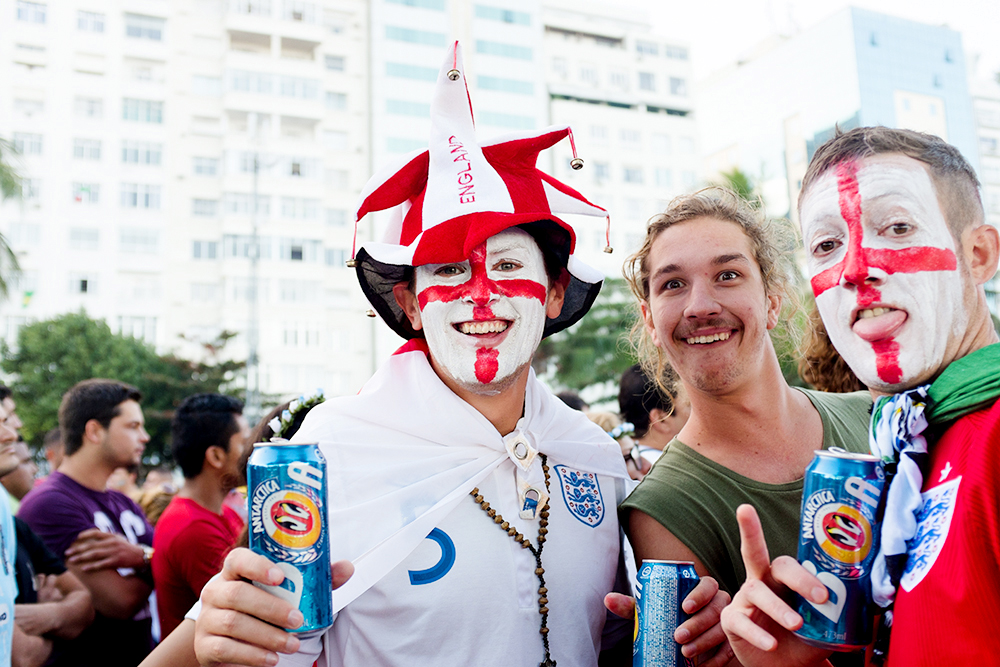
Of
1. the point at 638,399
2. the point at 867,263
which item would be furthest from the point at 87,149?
the point at 867,263

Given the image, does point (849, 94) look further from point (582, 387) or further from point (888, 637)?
point (888, 637)

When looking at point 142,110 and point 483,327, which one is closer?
point 483,327

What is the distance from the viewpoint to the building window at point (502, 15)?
48656mm

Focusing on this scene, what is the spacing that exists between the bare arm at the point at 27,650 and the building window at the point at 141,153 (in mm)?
41920

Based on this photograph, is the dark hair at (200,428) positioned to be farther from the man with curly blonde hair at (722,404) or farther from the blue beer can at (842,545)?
the blue beer can at (842,545)

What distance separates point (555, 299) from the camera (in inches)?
120

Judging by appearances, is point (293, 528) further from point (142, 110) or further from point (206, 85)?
point (142, 110)

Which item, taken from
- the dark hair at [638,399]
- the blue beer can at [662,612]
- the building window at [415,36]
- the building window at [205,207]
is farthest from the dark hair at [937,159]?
the building window at [415,36]

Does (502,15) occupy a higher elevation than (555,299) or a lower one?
higher

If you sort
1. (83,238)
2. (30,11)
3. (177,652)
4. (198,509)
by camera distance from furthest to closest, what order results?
(30,11), (83,238), (198,509), (177,652)

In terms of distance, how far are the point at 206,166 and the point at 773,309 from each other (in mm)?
42265

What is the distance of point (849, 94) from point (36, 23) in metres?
54.6

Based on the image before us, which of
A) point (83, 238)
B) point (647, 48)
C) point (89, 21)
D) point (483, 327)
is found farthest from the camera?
point (647, 48)

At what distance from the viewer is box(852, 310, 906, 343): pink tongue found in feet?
5.95
